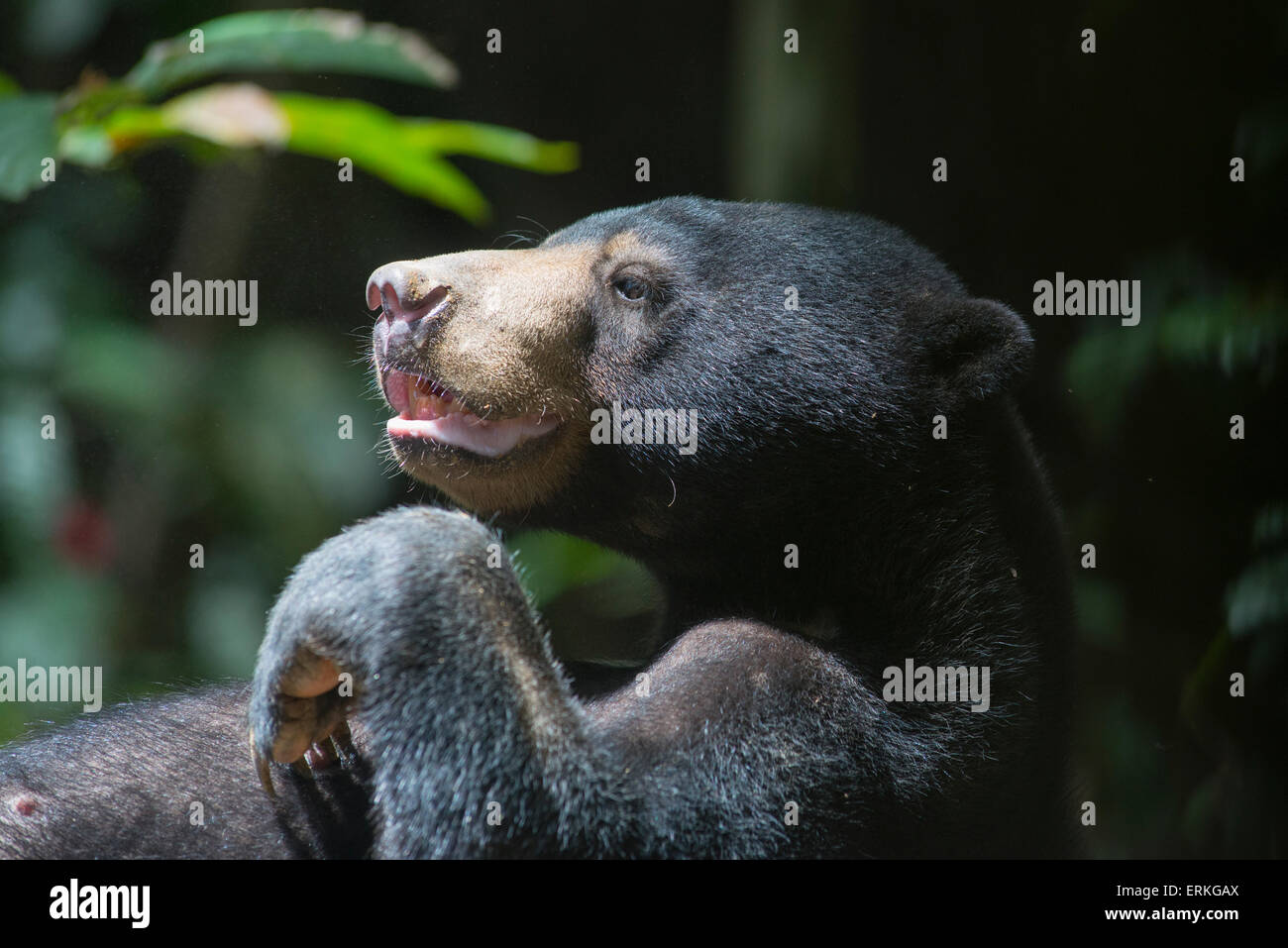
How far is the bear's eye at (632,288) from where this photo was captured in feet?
11.3

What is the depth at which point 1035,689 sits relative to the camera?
3219 millimetres

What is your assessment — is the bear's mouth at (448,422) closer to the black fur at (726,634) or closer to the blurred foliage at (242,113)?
the black fur at (726,634)

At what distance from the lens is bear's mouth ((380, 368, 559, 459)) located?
327cm

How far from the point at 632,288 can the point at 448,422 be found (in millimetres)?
655

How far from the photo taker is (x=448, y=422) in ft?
10.8

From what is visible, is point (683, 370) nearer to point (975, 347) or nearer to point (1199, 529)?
point (975, 347)

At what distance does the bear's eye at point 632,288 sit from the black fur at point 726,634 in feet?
0.18

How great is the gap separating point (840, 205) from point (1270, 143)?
1.62m

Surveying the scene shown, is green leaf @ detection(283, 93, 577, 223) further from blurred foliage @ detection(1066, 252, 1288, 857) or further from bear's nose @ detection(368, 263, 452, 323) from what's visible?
blurred foliage @ detection(1066, 252, 1288, 857)

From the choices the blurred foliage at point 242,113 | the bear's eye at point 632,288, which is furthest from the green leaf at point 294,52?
the bear's eye at point 632,288

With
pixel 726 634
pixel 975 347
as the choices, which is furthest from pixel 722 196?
pixel 726 634

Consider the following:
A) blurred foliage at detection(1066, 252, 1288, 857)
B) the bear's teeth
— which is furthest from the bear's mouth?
blurred foliage at detection(1066, 252, 1288, 857)
